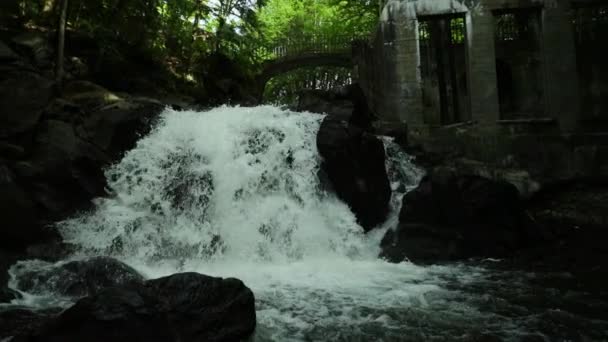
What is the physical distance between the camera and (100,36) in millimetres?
16516

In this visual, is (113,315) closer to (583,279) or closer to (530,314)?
(530,314)

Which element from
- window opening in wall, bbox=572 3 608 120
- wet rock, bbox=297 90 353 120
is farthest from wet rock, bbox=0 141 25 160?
window opening in wall, bbox=572 3 608 120

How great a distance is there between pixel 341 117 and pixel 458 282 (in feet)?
22.0

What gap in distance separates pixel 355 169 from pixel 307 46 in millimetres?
20105

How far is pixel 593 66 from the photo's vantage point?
18.2m

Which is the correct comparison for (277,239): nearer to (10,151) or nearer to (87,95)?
(10,151)

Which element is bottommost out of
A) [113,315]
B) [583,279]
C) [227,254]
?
[583,279]

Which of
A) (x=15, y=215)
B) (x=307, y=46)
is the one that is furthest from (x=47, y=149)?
(x=307, y=46)

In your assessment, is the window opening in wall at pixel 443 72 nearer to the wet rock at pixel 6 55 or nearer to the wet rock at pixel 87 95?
the wet rock at pixel 87 95

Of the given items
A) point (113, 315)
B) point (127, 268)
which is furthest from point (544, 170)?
point (113, 315)

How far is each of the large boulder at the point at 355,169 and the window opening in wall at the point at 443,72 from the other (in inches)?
384

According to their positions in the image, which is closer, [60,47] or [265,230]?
[265,230]

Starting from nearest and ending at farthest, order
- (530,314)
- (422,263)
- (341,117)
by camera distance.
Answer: (530,314), (422,263), (341,117)

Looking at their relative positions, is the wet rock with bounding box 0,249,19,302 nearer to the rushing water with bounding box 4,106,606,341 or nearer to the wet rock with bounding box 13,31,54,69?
the rushing water with bounding box 4,106,606,341
